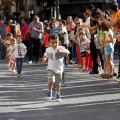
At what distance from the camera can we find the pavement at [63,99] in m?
8.58

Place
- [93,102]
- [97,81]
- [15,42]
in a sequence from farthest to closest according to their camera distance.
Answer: [15,42], [97,81], [93,102]

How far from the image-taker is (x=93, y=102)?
9.84 meters

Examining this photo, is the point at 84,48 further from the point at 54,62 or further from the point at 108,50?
the point at 54,62

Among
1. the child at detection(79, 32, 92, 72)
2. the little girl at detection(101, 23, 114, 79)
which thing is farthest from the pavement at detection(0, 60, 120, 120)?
the child at detection(79, 32, 92, 72)

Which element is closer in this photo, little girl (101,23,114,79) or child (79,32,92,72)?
little girl (101,23,114,79)

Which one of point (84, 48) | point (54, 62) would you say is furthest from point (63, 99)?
point (84, 48)

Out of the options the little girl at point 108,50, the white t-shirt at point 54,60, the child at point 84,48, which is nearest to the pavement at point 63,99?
the little girl at point 108,50

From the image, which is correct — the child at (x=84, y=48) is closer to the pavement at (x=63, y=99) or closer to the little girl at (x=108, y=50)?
the pavement at (x=63, y=99)

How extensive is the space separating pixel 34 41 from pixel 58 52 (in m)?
9.10

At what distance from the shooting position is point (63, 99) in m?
10.2

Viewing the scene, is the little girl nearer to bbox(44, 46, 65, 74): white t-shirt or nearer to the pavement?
the pavement

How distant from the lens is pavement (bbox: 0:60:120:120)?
858 cm

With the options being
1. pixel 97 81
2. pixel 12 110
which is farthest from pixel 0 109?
pixel 97 81

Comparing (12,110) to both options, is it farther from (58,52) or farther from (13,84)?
(13,84)
